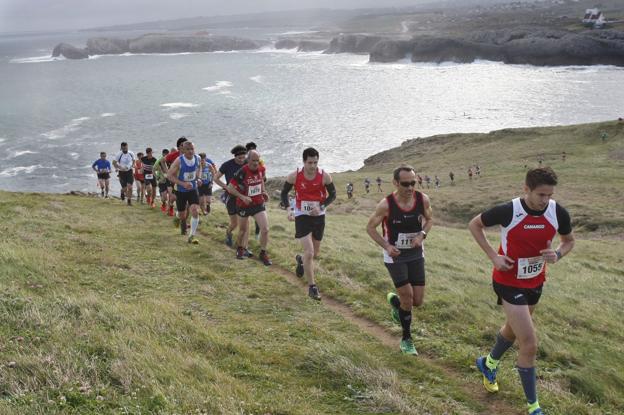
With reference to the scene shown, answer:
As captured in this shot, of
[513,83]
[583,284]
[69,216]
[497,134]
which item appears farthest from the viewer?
[513,83]

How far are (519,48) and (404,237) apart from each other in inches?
6938

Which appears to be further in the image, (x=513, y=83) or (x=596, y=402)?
(x=513, y=83)

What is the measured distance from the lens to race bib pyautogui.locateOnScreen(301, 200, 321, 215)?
1049 cm

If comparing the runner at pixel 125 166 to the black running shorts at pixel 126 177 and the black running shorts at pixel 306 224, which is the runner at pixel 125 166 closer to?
the black running shorts at pixel 126 177

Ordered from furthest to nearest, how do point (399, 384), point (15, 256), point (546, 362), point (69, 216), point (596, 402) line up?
1. point (69, 216)
2. point (15, 256)
3. point (546, 362)
4. point (596, 402)
5. point (399, 384)

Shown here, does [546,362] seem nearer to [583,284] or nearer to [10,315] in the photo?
[10,315]

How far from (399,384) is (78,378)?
370cm

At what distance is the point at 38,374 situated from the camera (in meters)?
5.46

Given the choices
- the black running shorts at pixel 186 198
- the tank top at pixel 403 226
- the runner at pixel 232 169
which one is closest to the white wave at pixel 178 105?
the black running shorts at pixel 186 198

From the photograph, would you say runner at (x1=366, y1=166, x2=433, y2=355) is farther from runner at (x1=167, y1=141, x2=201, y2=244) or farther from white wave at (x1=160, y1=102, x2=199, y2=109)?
white wave at (x1=160, y1=102, x2=199, y2=109)

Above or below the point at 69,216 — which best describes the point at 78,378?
above

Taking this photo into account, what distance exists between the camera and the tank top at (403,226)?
309 inches

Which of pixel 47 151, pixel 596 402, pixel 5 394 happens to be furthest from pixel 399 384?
pixel 47 151

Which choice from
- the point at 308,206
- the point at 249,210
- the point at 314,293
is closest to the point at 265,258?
the point at 249,210
